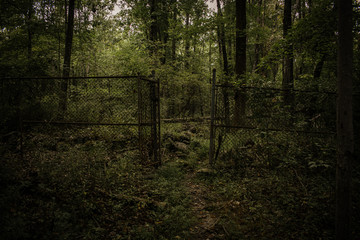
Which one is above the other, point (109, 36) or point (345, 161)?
point (109, 36)

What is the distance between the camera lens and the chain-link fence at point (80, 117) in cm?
539

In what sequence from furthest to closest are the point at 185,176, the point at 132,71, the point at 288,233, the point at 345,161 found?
the point at 132,71 < the point at 185,176 < the point at 288,233 < the point at 345,161

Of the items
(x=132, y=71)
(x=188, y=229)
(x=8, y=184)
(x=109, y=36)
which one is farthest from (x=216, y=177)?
(x=109, y=36)

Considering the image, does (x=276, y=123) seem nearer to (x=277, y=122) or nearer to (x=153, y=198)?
(x=277, y=122)

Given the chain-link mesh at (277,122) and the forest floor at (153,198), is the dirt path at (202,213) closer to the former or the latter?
the forest floor at (153,198)

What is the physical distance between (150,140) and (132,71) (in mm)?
7645

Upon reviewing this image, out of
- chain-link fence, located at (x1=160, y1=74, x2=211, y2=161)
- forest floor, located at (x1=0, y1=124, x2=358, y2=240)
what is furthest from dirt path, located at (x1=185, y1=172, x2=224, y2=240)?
chain-link fence, located at (x1=160, y1=74, x2=211, y2=161)

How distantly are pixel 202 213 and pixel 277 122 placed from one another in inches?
130

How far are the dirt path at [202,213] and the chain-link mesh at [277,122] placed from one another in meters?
1.61

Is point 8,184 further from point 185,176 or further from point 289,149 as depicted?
point 289,149

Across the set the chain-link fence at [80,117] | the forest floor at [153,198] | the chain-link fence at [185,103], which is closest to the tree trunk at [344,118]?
the forest floor at [153,198]

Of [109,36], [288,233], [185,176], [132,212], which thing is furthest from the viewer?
[109,36]

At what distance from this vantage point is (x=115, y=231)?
308cm

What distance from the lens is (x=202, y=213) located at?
3.91 meters
